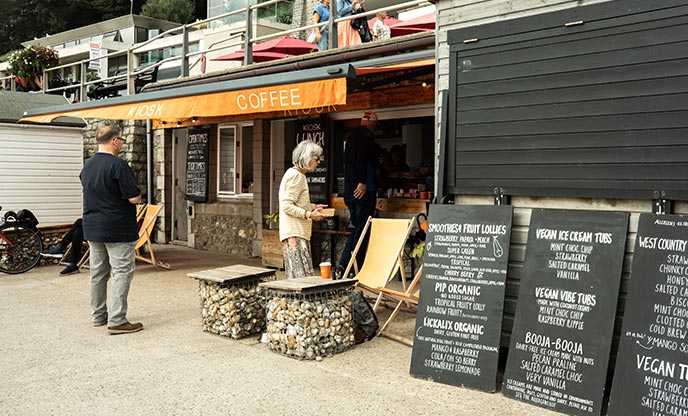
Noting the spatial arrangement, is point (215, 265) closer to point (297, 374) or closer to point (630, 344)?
point (297, 374)

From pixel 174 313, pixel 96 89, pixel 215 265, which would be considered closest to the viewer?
pixel 174 313

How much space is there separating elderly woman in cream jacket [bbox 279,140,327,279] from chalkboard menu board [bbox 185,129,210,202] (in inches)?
247

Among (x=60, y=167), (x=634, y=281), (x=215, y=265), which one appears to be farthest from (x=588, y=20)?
(x=60, y=167)

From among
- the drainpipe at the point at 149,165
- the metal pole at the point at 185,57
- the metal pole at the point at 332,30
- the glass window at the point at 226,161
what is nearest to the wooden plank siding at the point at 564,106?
the metal pole at the point at 332,30

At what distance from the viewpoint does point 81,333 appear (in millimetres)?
5723

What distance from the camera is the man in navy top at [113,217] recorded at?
5613 mm

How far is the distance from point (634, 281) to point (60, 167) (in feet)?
31.2

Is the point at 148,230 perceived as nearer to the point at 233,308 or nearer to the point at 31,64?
the point at 233,308

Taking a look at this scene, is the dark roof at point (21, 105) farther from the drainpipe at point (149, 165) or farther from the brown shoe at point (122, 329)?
the brown shoe at point (122, 329)

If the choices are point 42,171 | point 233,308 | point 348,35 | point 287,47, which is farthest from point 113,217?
point 287,47

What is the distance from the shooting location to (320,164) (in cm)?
916

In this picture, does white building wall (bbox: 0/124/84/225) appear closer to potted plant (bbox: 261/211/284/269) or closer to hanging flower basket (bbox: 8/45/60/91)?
potted plant (bbox: 261/211/284/269)

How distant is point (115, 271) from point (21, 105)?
613cm

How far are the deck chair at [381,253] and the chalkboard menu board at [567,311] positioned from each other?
1845mm
